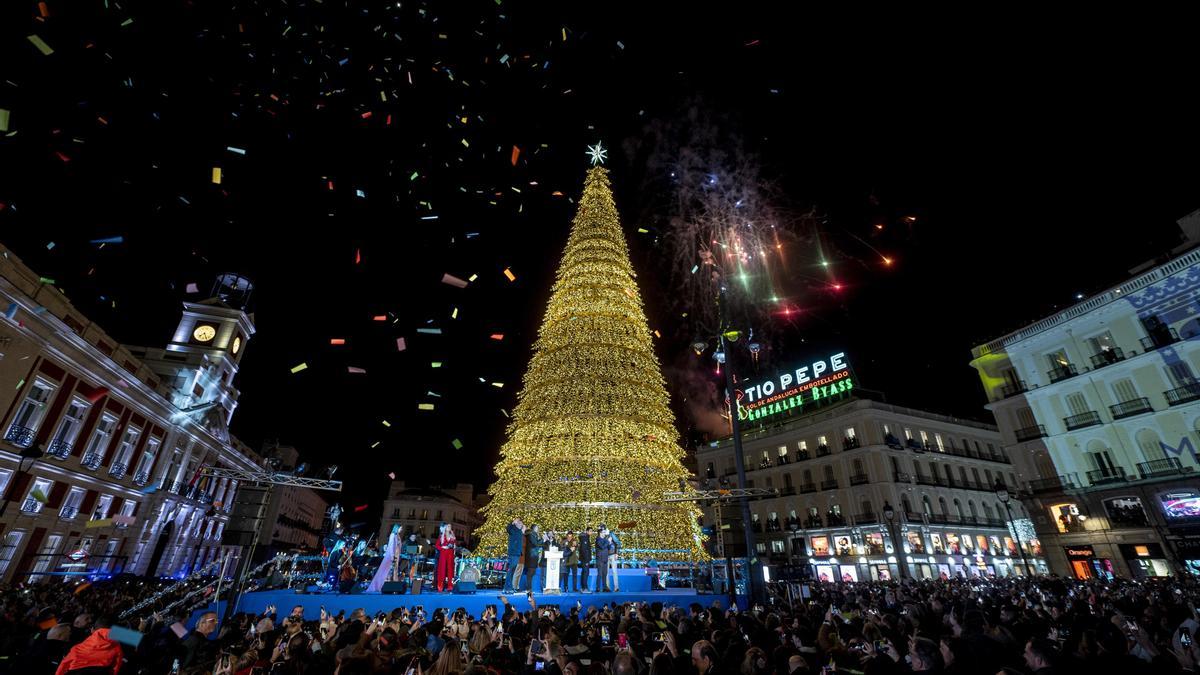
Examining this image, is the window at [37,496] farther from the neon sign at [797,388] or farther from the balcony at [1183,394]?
the balcony at [1183,394]

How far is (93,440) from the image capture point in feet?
81.0

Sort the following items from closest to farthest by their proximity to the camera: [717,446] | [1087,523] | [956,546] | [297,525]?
[1087,523] < [956,546] < [717,446] < [297,525]

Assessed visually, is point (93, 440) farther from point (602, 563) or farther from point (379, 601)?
point (602, 563)

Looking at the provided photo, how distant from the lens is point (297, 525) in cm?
8106

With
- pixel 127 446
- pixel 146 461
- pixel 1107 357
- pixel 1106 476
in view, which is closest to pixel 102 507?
pixel 127 446

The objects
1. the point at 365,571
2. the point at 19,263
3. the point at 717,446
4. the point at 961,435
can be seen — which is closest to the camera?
the point at 365,571

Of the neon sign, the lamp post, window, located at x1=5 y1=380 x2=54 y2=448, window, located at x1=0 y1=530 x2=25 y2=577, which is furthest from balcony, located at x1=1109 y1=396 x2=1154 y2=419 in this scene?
window, located at x1=0 y1=530 x2=25 y2=577

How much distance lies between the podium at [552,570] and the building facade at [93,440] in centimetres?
728

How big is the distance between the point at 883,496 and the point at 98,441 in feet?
163

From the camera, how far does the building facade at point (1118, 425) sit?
71.6 ft

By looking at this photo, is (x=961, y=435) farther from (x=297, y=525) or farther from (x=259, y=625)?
(x=297, y=525)

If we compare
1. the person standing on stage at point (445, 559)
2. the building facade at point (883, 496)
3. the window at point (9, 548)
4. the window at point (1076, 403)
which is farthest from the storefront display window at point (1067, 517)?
the window at point (9, 548)

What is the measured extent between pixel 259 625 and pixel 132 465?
32.3 m

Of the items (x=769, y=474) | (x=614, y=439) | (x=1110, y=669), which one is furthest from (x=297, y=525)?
(x=1110, y=669)
